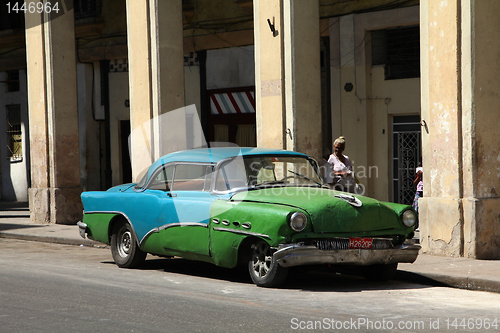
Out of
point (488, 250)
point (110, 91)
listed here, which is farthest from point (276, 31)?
point (110, 91)

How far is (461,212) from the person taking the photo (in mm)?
10016

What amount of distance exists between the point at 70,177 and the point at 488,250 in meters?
9.90

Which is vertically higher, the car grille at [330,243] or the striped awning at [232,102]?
the striped awning at [232,102]

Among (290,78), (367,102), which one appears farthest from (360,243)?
(367,102)

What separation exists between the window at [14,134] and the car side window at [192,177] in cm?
1599

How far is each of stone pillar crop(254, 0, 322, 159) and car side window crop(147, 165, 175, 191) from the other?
3.18 metres

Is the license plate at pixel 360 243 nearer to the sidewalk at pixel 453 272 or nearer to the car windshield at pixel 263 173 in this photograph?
the sidewalk at pixel 453 272

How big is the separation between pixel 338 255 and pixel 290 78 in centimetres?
520

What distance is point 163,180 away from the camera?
972 centimetres

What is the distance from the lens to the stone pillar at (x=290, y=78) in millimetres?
12469

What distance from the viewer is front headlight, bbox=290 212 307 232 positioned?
7.76 meters

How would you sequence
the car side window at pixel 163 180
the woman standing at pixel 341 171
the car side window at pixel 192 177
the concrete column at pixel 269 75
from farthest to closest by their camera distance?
the concrete column at pixel 269 75
the woman standing at pixel 341 171
the car side window at pixel 163 180
the car side window at pixel 192 177

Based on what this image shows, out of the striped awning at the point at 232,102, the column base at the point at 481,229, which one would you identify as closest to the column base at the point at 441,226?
the column base at the point at 481,229

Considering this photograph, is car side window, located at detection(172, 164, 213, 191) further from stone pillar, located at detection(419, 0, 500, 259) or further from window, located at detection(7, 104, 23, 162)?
window, located at detection(7, 104, 23, 162)
